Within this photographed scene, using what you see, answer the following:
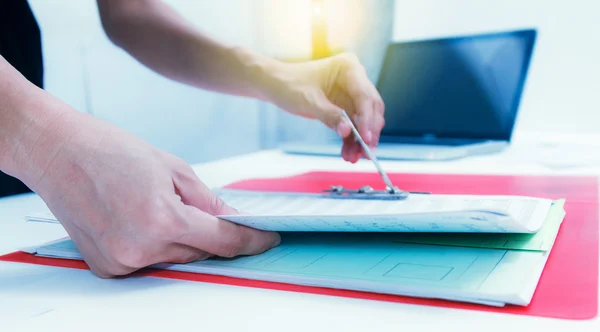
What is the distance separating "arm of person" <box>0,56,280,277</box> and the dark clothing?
1.65 feet

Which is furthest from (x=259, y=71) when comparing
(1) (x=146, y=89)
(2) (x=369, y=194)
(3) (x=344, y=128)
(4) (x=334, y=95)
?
(1) (x=146, y=89)

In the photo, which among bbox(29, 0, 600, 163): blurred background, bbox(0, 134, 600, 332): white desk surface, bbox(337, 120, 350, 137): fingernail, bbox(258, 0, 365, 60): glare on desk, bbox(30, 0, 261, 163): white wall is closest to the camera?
bbox(0, 134, 600, 332): white desk surface

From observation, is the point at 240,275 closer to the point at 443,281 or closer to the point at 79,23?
the point at 443,281

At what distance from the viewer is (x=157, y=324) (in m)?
0.34

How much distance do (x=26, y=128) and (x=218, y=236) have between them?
0.56 feet

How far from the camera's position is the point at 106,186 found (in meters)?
0.40

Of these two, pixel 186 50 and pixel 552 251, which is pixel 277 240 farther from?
pixel 186 50

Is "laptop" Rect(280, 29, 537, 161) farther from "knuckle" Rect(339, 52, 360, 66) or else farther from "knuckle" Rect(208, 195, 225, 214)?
"knuckle" Rect(208, 195, 225, 214)

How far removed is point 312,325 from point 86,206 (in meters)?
0.19

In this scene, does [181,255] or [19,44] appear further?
[19,44]

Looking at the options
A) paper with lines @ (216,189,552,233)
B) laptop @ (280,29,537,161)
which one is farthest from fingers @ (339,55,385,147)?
laptop @ (280,29,537,161)

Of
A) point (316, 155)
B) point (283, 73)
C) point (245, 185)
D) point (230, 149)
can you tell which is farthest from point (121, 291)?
point (230, 149)

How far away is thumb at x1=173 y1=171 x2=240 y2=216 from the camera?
44cm

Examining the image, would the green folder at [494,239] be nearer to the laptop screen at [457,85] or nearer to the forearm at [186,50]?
the forearm at [186,50]
